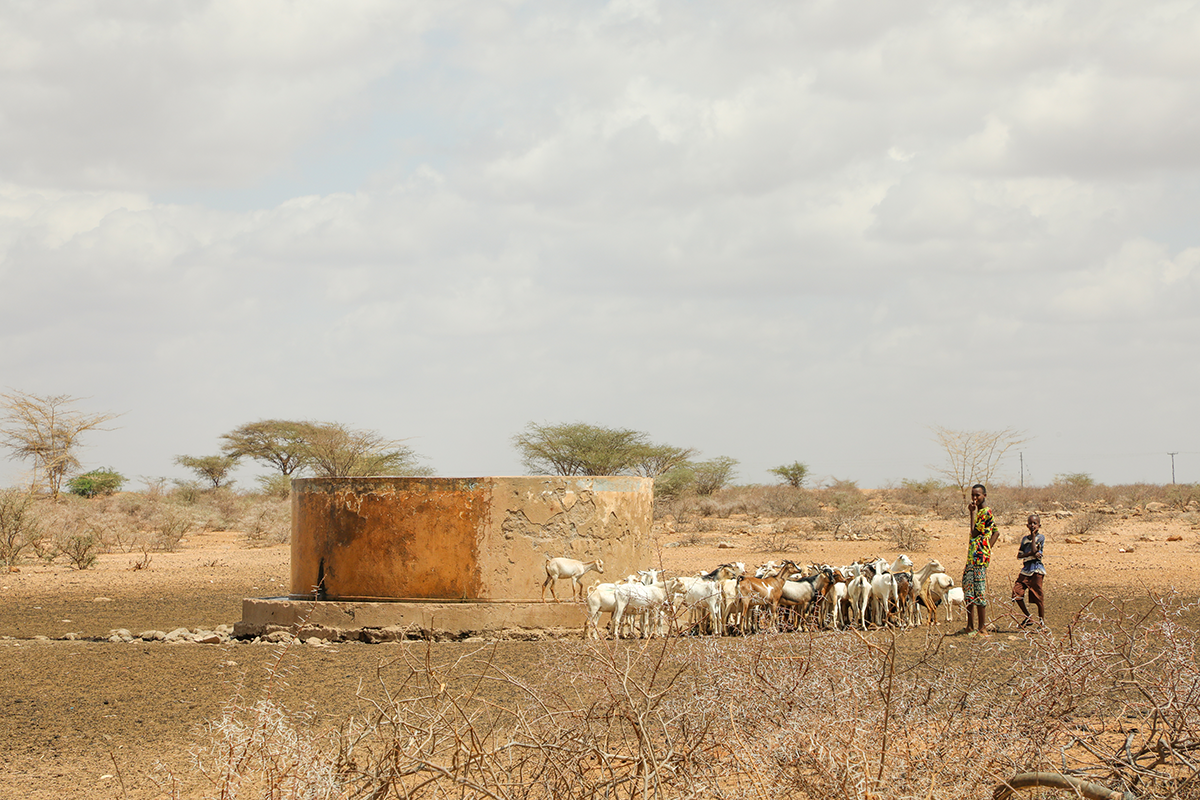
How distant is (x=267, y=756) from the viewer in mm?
3518

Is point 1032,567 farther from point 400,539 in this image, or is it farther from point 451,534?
point 400,539

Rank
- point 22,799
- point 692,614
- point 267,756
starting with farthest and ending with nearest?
point 692,614, point 22,799, point 267,756

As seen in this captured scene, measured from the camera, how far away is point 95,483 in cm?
4241

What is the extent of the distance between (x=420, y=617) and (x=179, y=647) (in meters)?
2.28

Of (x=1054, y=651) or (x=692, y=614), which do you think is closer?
(x=1054, y=651)

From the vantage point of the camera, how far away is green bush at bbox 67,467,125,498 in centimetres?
4181

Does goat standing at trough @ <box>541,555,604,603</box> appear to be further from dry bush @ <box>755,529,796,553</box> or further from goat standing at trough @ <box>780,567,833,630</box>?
dry bush @ <box>755,529,796,553</box>

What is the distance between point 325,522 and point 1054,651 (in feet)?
27.3

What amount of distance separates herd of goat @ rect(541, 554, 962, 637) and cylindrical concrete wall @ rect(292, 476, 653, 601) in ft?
1.03

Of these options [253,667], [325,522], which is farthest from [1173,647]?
[325,522]

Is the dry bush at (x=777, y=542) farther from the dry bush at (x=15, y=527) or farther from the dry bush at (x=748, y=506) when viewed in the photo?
the dry bush at (x=15, y=527)

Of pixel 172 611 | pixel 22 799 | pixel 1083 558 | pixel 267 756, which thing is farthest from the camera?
pixel 1083 558

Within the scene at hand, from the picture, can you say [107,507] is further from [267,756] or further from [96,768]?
[267,756]

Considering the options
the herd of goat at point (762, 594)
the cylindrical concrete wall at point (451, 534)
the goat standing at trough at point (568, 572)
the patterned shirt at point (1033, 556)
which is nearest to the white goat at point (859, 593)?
the herd of goat at point (762, 594)
